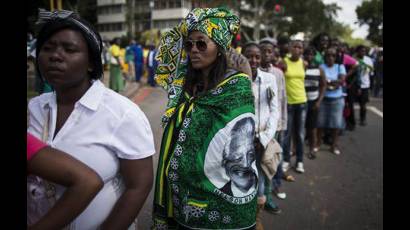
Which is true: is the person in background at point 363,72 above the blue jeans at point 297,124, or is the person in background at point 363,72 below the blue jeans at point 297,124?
above

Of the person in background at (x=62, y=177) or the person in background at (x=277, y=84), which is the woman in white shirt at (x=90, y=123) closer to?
the person in background at (x=62, y=177)

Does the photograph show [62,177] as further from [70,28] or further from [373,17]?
[373,17]

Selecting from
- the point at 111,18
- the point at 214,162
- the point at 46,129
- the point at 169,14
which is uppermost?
the point at 111,18

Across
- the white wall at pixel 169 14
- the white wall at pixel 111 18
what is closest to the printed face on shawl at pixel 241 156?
the white wall at pixel 169 14

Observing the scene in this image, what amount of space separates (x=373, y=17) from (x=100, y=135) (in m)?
4.12

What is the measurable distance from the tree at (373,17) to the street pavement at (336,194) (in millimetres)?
1853

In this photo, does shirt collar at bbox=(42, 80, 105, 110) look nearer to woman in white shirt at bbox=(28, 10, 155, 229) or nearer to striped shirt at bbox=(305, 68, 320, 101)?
woman in white shirt at bbox=(28, 10, 155, 229)

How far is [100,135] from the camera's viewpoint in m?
1.46

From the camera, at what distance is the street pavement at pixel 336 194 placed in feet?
12.8

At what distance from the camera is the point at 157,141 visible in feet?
22.6

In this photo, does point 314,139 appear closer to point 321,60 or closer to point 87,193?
point 321,60

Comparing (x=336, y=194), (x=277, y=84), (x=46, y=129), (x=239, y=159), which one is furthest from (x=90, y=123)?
(x=336, y=194)

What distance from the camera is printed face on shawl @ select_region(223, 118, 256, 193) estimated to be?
1.97 m

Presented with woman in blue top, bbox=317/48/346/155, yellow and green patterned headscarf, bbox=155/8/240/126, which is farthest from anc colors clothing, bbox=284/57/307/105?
yellow and green patterned headscarf, bbox=155/8/240/126
